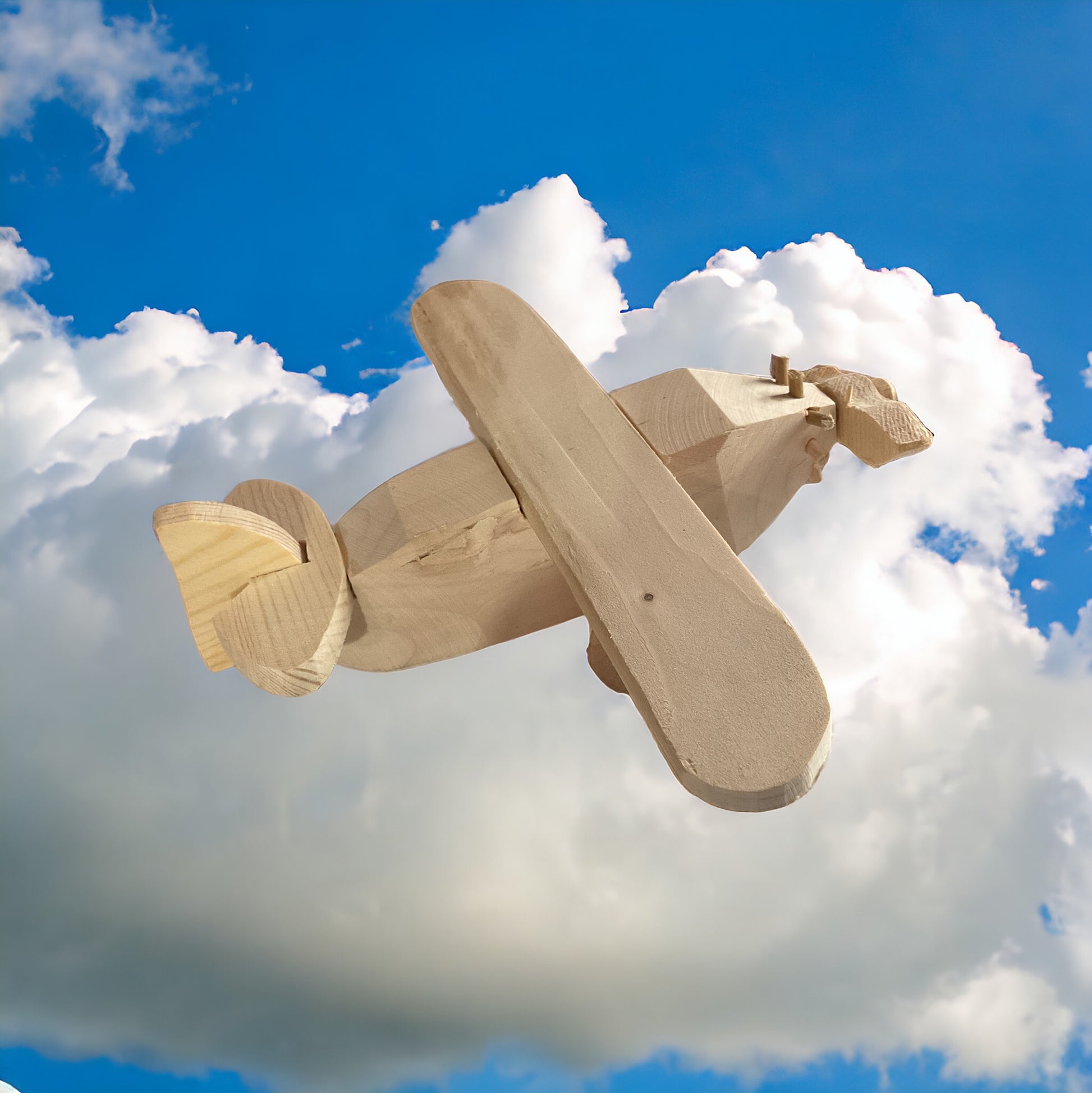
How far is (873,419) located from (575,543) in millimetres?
960

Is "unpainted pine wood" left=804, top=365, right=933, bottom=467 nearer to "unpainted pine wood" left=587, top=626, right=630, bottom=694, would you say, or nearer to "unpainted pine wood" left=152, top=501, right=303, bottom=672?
"unpainted pine wood" left=587, top=626, right=630, bottom=694

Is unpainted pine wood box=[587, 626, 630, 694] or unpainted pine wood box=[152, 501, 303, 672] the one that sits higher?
unpainted pine wood box=[152, 501, 303, 672]

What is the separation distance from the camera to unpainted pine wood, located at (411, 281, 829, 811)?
1.41 m

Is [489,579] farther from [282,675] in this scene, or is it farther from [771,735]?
[771,735]

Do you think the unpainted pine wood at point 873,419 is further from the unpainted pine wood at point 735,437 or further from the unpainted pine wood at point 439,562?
the unpainted pine wood at point 439,562

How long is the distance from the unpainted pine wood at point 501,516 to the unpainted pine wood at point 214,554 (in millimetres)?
171

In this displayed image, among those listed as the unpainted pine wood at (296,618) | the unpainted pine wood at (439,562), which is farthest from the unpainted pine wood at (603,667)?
the unpainted pine wood at (296,618)

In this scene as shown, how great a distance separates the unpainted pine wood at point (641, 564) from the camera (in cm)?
141

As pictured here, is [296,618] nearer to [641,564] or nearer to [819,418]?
[641,564]

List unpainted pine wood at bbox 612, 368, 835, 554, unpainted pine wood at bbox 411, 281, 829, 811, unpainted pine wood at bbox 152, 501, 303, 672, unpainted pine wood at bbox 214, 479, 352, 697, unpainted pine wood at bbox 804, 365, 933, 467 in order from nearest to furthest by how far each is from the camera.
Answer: unpainted pine wood at bbox 411, 281, 829, 811 → unpainted pine wood at bbox 152, 501, 303, 672 → unpainted pine wood at bbox 214, 479, 352, 697 → unpainted pine wood at bbox 612, 368, 835, 554 → unpainted pine wood at bbox 804, 365, 933, 467

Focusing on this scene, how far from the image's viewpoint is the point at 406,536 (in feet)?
6.38

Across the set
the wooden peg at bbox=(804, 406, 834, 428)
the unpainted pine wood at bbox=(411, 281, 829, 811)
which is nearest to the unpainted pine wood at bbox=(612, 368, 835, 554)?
the wooden peg at bbox=(804, 406, 834, 428)

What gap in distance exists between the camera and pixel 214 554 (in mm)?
1825

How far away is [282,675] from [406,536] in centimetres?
37
